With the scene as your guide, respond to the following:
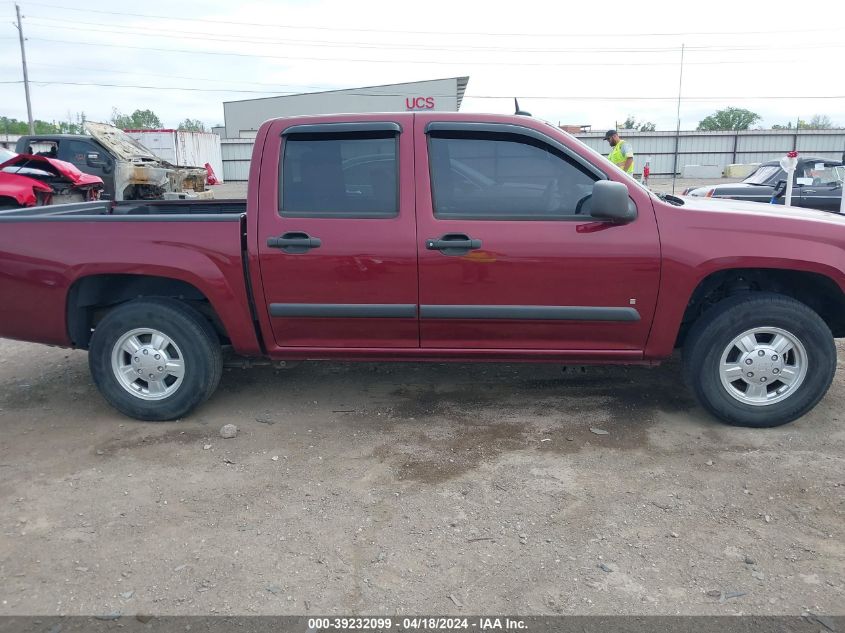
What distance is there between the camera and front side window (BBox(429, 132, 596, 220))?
12.6 feet

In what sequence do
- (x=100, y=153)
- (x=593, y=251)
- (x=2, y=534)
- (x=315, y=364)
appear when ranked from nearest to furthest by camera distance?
(x=2, y=534)
(x=593, y=251)
(x=315, y=364)
(x=100, y=153)

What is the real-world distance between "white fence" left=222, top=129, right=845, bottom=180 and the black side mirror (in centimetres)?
3436

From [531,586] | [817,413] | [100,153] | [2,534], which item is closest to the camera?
[531,586]

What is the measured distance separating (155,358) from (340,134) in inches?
70.6

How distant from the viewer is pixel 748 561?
9.07ft

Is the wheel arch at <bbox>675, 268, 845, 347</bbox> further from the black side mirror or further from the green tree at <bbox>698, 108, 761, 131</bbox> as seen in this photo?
the green tree at <bbox>698, 108, 761, 131</bbox>

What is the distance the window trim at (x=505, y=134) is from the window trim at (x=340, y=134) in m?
0.19

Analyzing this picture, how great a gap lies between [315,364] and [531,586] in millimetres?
3058

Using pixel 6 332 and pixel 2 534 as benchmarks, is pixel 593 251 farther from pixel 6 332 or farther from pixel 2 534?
pixel 6 332

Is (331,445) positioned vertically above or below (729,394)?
below

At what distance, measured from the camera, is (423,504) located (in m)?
3.23

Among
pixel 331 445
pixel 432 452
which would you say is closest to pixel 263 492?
pixel 331 445

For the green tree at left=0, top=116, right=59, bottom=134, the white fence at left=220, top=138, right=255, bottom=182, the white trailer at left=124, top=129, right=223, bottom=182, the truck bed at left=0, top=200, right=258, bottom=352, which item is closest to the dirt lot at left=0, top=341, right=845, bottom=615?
the truck bed at left=0, top=200, right=258, bottom=352

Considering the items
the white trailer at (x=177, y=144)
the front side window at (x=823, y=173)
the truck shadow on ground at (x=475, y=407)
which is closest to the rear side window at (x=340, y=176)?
the truck shadow on ground at (x=475, y=407)
